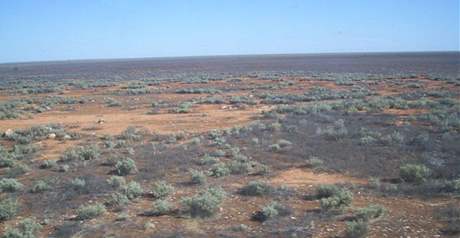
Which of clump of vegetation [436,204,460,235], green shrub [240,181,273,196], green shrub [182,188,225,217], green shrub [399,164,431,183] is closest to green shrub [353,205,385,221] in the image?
clump of vegetation [436,204,460,235]

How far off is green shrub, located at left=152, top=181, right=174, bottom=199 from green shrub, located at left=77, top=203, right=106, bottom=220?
4.87 feet

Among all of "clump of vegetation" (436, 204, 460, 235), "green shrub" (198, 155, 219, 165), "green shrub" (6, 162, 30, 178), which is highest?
"clump of vegetation" (436, 204, 460, 235)

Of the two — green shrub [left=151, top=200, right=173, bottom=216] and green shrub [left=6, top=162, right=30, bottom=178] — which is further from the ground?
green shrub [left=151, top=200, right=173, bottom=216]

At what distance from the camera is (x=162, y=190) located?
11398mm

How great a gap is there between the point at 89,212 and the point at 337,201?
16.1ft

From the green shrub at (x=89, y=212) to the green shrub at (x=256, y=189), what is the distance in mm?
3155

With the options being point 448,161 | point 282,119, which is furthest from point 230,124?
point 448,161

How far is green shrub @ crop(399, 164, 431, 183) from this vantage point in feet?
39.1

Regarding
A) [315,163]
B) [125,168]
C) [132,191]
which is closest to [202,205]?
[132,191]

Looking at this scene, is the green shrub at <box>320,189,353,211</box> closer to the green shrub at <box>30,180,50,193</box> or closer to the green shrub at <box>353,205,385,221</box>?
the green shrub at <box>353,205,385,221</box>

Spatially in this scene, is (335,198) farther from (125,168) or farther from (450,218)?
(125,168)

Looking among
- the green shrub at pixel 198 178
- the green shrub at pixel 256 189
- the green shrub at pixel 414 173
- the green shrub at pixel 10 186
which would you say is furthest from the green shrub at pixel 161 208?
the green shrub at pixel 414 173

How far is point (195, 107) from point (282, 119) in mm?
8911

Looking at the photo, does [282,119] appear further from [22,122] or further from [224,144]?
[22,122]
